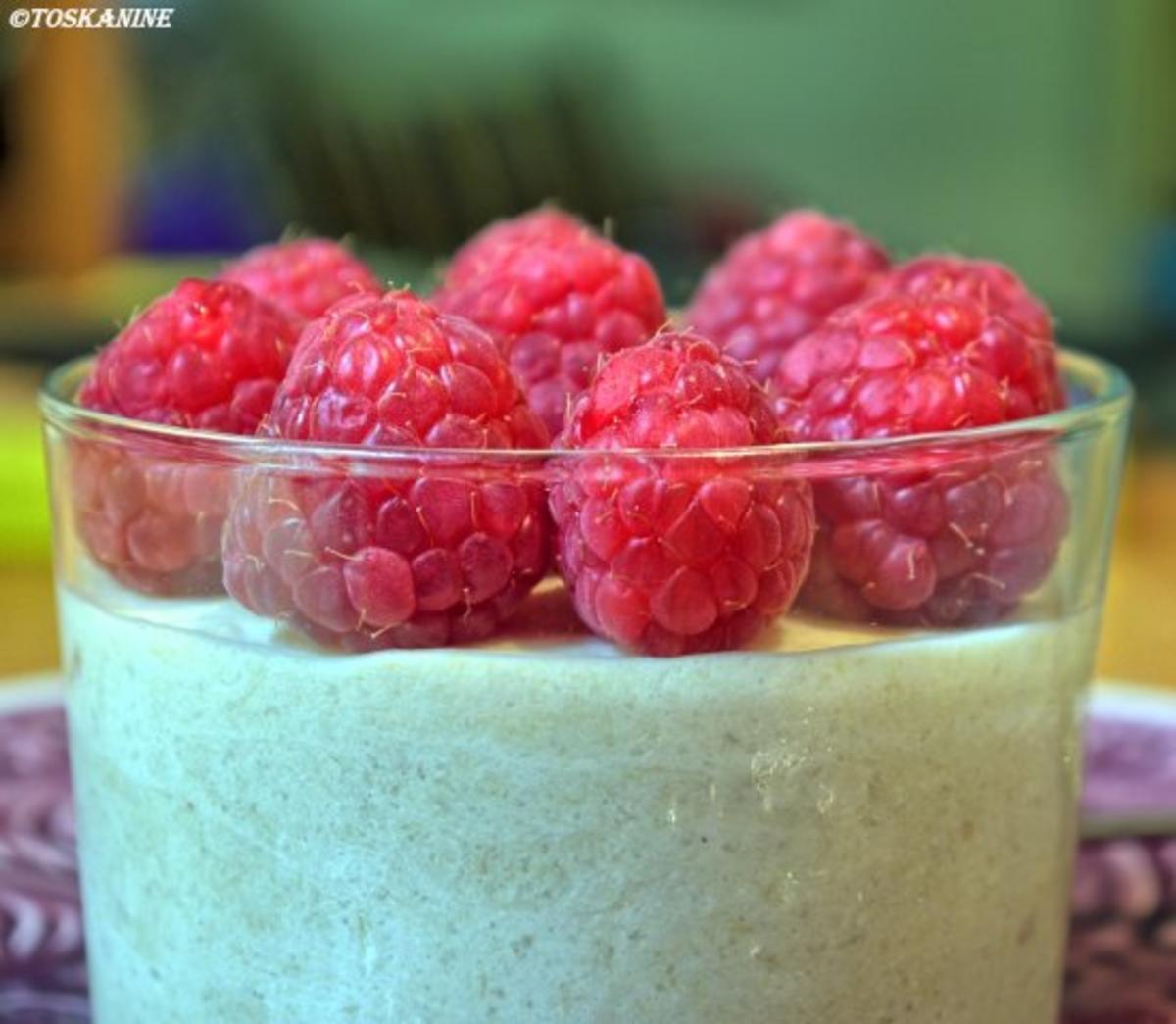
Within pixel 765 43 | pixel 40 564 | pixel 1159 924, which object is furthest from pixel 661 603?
pixel 765 43

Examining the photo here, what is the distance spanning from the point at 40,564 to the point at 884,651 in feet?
3.72

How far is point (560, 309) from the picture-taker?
24.6 inches

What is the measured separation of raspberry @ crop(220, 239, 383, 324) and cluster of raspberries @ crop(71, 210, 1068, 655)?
0.07 m

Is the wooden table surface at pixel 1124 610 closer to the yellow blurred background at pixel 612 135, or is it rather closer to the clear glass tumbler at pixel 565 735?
the clear glass tumbler at pixel 565 735

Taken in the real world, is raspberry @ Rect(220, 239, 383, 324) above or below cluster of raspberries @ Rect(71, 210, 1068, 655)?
above

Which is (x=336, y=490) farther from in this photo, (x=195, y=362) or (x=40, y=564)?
(x=40, y=564)

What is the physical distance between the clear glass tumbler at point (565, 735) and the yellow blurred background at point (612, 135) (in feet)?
7.31

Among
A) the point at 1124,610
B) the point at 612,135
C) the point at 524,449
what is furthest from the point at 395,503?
the point at 612,135

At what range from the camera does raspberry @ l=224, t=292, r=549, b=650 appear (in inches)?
19.4

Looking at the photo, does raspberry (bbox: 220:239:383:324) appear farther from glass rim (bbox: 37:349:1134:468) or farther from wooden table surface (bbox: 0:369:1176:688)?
wooden table surface (bbox: 0:369:1176:688)

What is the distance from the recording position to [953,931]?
0.55 metres

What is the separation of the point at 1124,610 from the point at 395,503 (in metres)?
1.06

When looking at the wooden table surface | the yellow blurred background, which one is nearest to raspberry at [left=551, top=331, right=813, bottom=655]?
the wooden table surface

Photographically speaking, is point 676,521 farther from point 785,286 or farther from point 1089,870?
point 1089,870
